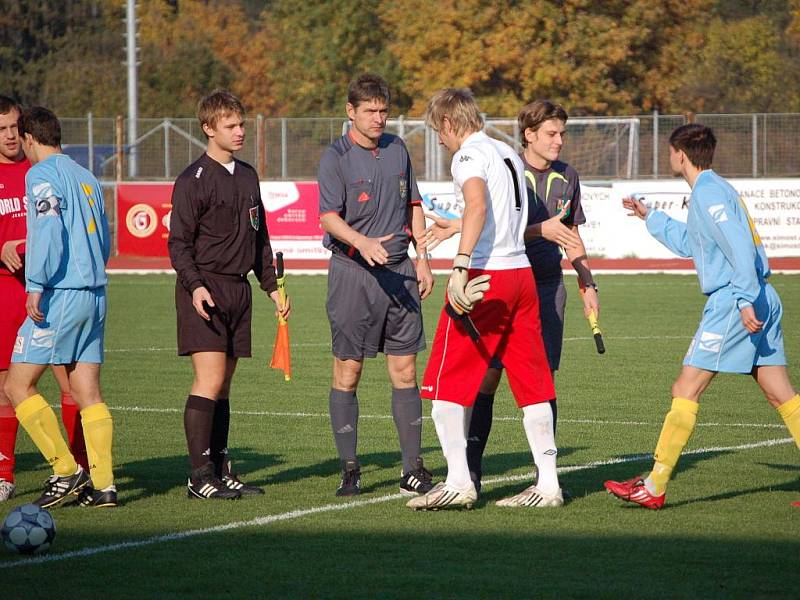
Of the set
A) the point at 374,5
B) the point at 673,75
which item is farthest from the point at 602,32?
the point at 374,5

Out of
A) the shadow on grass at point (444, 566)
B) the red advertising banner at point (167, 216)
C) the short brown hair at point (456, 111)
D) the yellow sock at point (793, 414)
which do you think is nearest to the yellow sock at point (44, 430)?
the shadow on grass at point (444, 566)

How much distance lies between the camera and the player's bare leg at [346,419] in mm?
7887

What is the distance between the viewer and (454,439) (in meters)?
7.27

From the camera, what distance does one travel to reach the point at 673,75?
46094 mm

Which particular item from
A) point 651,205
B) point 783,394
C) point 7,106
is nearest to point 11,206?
point 7,106

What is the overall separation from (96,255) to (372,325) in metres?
1.65

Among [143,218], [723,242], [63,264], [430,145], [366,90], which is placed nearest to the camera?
[723,242]

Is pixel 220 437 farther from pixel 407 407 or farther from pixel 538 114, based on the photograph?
pixel 538 114

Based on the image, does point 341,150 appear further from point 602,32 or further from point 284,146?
point 602,32

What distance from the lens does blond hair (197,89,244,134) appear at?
7.82 meters

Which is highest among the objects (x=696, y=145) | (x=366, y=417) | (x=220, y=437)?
(x=696, y=145)

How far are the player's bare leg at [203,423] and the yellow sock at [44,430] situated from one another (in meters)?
0.69

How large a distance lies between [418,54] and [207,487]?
1512 inches

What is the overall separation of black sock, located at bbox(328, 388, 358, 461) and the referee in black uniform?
22.3 inches
